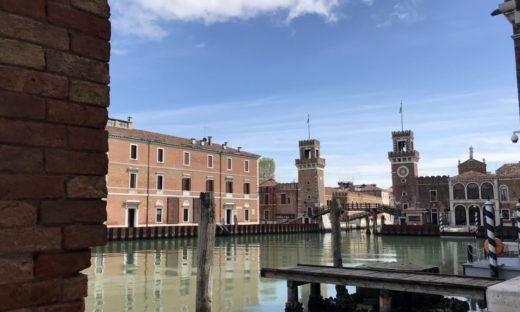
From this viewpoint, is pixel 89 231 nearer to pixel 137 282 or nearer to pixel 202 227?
pixel 202 227

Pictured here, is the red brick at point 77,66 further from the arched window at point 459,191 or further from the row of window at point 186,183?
the arched window at point 459,191

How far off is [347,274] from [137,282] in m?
8.36

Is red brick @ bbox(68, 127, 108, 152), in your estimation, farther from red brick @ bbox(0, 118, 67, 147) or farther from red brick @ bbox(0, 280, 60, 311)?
red brick @ bbox(0, 280, 60, 311)

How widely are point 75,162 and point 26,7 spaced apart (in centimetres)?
57

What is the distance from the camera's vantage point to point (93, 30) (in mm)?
1784

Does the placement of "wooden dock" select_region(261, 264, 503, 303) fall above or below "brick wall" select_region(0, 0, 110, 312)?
below

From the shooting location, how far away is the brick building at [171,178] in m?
37.0

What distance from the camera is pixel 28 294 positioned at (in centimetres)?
149

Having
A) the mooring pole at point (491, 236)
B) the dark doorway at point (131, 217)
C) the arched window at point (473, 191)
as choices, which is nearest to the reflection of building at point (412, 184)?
the arched window at point (473, 191)

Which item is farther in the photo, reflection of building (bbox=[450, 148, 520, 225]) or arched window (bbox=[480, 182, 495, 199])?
arched window (bbox=[480, 182, 495, 199])

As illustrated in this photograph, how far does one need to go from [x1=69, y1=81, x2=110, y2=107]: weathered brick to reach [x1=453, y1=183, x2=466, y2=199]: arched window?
5541cm

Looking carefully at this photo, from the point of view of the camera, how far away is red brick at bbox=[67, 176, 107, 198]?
5.38ft

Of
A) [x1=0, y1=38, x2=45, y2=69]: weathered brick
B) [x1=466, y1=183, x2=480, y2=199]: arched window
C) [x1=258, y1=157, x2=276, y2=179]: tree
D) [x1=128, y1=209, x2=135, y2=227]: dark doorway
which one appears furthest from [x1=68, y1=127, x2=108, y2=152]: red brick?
[x1=258, y1=157, x2=276, y2=179]: tree

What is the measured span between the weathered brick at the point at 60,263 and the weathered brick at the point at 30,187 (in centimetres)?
21
